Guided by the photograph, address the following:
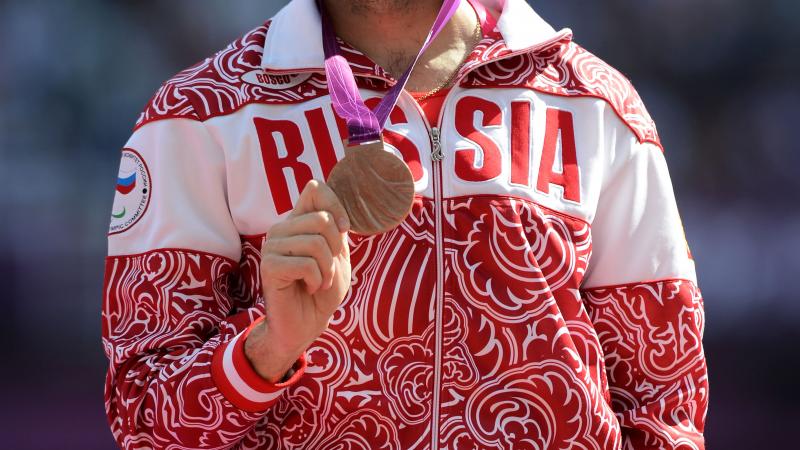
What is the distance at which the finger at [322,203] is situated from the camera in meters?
1.67

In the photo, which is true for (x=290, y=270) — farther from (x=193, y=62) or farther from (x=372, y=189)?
(x=193, y=62)

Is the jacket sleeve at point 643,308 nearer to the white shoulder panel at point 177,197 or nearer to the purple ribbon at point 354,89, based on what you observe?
the purple ribbon at point 354,89

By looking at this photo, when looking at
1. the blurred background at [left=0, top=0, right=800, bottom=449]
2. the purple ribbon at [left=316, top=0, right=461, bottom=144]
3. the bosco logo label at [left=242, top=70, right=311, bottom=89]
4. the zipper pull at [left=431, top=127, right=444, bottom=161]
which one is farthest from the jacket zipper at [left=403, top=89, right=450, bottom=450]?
the blurred background at [left=0, top=0, right=800, bottom=449]

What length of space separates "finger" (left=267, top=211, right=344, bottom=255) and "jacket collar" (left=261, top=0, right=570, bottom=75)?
475 mm

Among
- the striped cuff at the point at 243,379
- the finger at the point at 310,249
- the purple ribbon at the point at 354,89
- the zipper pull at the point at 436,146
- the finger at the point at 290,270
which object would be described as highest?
the purple ribbon at the point at 354,89

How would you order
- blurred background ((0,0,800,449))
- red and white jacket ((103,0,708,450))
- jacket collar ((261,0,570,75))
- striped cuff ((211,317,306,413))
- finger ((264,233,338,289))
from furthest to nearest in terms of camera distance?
1. blurred background ((0,0,800,449))
2. jacket collar ((261,0,570,75))
3. red and white jacket ((103,0,708,450))
4. striped cuff ((211,317,306,413))
5. finger ((264,233,338,289))

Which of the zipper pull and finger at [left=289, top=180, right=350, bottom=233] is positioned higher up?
the zipper pull

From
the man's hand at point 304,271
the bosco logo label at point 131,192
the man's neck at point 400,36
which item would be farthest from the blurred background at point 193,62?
the man's hand at point 304,271

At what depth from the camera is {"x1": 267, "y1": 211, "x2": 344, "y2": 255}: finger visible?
5.44 feet

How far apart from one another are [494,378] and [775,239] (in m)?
3.05

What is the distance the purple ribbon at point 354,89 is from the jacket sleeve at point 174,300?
0.79ft

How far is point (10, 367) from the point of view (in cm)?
446

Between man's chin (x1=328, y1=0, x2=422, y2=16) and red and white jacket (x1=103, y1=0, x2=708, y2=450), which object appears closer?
red and white jacket (x1=103, y1=0, x2=708, y2=450)

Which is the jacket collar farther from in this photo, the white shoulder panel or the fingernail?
the fingernail
